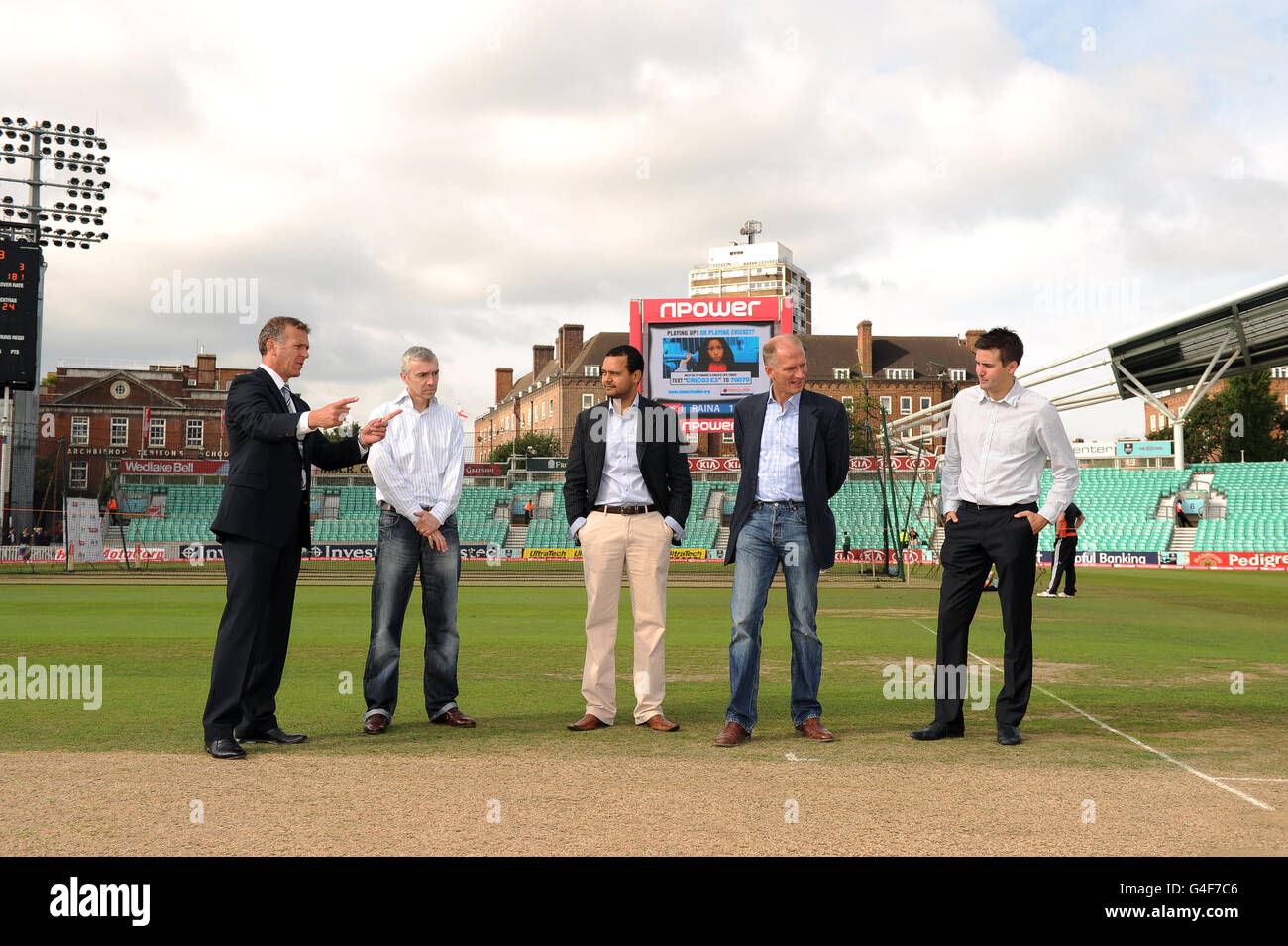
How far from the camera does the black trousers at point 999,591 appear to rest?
588 centimetres

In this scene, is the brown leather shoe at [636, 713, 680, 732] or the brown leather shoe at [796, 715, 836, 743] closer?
the brown leather shoe at [796, 715, 836, 743]

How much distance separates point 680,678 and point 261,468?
418cm

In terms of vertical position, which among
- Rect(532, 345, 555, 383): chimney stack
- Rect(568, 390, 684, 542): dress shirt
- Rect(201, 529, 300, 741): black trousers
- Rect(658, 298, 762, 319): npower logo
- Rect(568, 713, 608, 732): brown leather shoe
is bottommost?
Rect(568, 713, 608, 732): brown leather shoe

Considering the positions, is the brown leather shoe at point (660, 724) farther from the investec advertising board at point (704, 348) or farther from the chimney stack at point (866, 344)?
the chimney stack at point (866, 344)

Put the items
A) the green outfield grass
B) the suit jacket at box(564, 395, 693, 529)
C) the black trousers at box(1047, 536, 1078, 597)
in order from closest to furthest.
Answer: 1. the green outfield grass
2. the suit jacket at box(564, 395, 693, 529)
3. the black trousers at box(1047, 536, 1078, 597)

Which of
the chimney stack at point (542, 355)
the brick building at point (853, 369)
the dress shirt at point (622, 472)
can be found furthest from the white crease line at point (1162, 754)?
the chimney stack at point (542, 355)

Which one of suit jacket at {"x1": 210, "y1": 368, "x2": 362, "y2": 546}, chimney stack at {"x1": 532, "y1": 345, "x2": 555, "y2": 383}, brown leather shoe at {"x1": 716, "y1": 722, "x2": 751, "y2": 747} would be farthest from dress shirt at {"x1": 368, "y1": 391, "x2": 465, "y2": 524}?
chimney stack at {"x1": 532, "y1": 345, "x2": 555, "y2": 383}

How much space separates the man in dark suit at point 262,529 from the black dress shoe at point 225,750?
27mm

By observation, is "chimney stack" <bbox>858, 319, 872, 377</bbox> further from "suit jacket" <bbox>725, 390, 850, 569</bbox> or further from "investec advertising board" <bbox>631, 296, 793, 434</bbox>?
"suit jacket" <bbox>725, 390, 850, 569</bbox>

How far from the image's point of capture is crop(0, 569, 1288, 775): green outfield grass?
568cm

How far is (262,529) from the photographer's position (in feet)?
18.5

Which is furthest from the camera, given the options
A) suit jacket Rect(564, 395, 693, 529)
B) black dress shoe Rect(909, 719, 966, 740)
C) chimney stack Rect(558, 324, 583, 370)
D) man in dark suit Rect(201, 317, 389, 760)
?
chimney stack Rect(558, 324, 583, 370)
